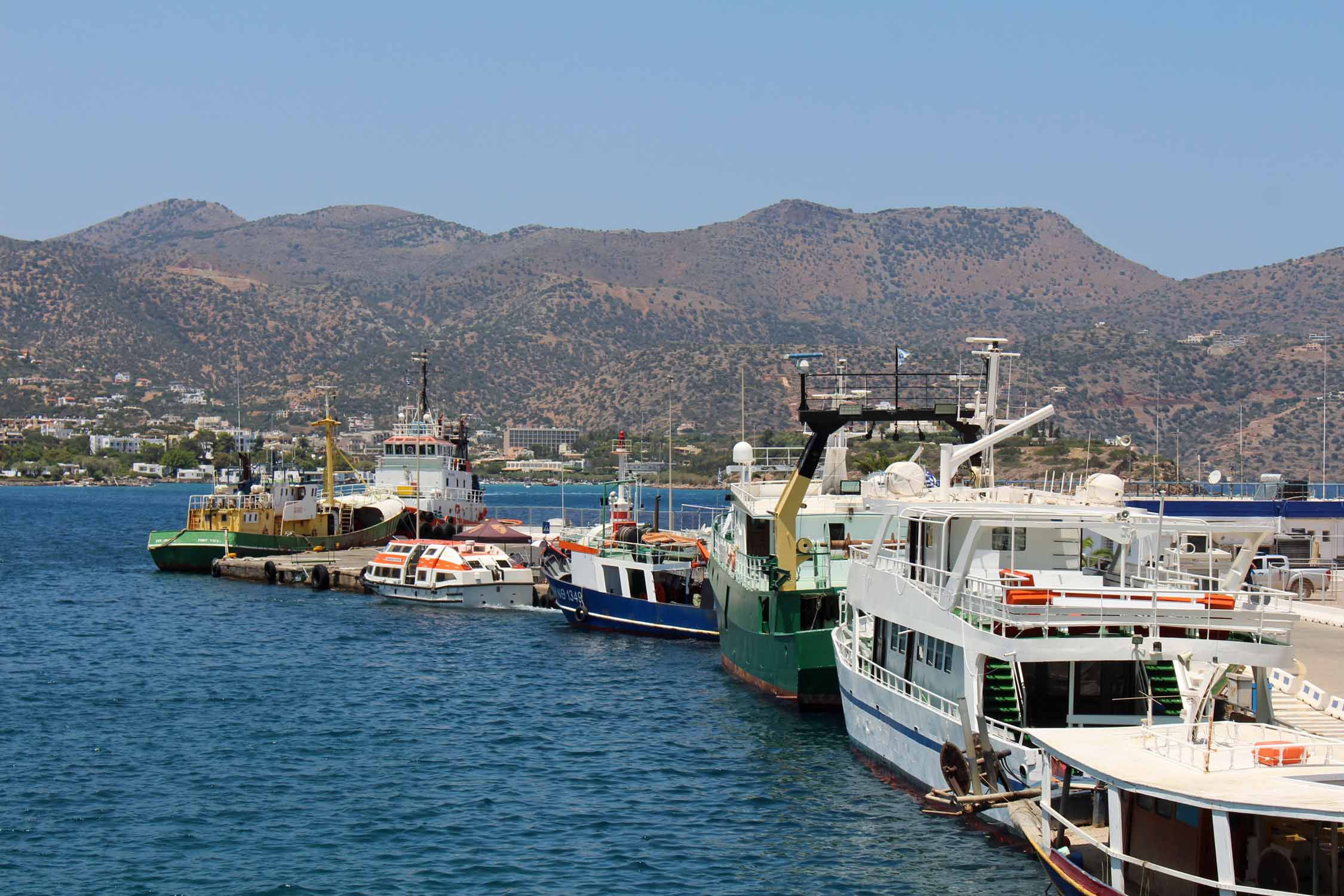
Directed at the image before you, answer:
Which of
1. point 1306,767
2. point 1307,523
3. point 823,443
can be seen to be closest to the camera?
point 1306,767

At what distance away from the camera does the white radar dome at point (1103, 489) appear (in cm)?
3030

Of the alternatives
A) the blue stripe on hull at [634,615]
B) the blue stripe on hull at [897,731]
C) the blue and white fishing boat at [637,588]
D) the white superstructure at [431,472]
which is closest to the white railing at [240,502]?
the white superstructure at [431,472]

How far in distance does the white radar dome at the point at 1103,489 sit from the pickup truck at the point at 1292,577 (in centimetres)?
1564

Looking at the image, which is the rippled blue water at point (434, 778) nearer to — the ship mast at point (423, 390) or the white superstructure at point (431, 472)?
the white superstructure at point (431, 472)

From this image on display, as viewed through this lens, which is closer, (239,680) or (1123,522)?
(1123,522)

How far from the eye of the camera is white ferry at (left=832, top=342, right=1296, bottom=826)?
23.6m

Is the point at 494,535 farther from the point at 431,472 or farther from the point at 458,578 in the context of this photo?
the point at 458,578

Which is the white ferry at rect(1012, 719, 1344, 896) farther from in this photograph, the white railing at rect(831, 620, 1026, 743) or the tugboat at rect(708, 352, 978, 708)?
the tugboat at rect(708, 352, 978, 708)

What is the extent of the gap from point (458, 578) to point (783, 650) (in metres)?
29.3

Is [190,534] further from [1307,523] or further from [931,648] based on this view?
[931,648]

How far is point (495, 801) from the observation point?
30.2 metres

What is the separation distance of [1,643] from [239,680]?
47.7 feet

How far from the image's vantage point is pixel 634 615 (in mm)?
53906

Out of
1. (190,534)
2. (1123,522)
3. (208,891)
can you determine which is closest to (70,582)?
(190,534)
